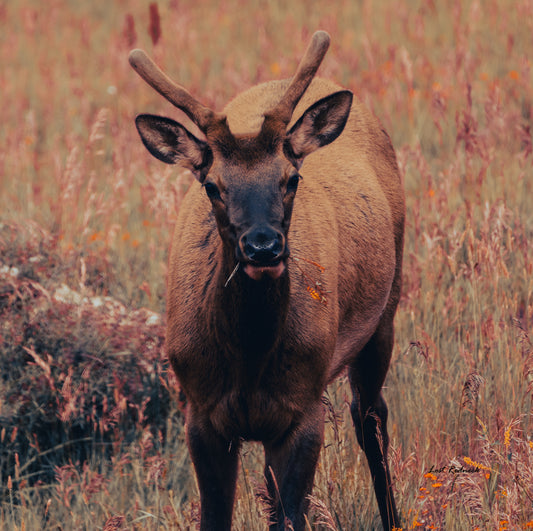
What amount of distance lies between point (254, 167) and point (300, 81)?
663 millimetres

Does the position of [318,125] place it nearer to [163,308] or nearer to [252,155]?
[252,155]

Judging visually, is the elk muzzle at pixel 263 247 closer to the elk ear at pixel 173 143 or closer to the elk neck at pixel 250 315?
the elk neck at pixel 250 315

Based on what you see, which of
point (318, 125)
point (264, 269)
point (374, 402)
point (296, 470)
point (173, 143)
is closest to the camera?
point (264, 269)

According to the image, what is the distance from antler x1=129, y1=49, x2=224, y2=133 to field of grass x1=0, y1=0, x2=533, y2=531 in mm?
1261

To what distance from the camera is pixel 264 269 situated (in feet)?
10.3

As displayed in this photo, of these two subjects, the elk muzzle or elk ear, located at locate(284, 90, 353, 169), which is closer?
the elk muzzle

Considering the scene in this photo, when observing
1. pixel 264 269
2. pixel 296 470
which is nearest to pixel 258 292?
pixel 264 269

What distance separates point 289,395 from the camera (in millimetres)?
3615

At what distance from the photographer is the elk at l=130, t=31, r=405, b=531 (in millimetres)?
3373

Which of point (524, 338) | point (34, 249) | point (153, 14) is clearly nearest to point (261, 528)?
point (524, 338)

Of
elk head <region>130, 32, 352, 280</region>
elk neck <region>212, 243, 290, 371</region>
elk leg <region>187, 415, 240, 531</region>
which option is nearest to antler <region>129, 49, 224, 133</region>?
elk head <region>130, 32, 352, 280</region>

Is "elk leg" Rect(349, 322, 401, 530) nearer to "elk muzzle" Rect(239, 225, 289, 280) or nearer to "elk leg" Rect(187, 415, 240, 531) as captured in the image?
"elk leg" Rect(187, 415, 240, 531)

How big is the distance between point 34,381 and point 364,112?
242cm

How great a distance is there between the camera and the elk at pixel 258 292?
3373 millimetres
